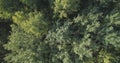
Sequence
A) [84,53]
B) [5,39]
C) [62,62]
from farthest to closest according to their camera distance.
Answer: [5,39] → [62,62] → [84,53]

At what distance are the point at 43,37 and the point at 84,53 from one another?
7.17 feet

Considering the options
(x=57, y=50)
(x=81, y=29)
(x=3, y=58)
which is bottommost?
(x=3, y=58)

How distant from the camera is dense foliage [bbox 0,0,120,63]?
11.6 metres

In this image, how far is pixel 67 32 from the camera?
38.4ft

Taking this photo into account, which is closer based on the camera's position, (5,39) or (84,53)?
(84,53)

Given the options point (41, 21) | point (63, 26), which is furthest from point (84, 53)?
point (41, 21)

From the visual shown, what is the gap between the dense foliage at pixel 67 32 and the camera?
11.6 m

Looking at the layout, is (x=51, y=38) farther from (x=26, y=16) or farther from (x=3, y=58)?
(x=3, y=58)

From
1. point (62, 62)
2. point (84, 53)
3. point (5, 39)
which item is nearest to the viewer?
point (84, 53)

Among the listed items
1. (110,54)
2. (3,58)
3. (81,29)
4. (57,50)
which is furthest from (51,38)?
(3,58)

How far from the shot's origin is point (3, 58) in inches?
552

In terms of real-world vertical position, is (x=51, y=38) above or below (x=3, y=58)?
above

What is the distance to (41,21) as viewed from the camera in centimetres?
1202

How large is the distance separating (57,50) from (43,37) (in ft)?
3.10
